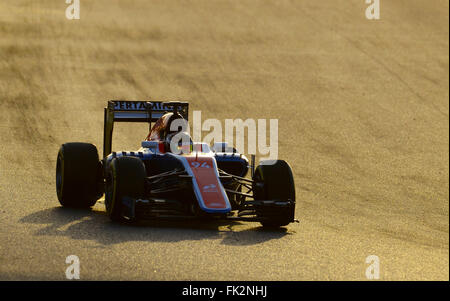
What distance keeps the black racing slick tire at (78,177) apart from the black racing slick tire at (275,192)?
2.50 metres

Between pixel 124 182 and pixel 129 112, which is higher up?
pixel 129 112

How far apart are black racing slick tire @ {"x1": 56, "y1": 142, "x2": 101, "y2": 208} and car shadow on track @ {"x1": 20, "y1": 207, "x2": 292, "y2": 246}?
273 millimetres

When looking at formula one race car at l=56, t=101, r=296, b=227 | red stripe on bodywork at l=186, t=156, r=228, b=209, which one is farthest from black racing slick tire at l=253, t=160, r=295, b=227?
red stripe on bodywork at l=186, t=156, r=228, b=209

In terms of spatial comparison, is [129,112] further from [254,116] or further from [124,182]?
[254,116]

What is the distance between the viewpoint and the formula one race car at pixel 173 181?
1170 centimetres

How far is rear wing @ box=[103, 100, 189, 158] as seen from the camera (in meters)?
14.7

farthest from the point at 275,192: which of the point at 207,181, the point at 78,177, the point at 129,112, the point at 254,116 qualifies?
the point at 254,116

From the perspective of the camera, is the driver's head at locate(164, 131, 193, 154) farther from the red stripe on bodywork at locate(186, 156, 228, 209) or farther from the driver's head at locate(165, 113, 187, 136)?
the red stripe on bodywork at locate(186, 156, 228, 209)

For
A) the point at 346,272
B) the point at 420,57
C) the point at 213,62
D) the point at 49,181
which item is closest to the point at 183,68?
the point at 213,62

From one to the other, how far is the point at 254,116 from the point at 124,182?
580 inches

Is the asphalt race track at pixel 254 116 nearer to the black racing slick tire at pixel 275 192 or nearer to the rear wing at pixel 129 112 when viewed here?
the black racing slick tire at pixel 275 192

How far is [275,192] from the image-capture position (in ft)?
40.7

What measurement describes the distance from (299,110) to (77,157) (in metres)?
14.1
